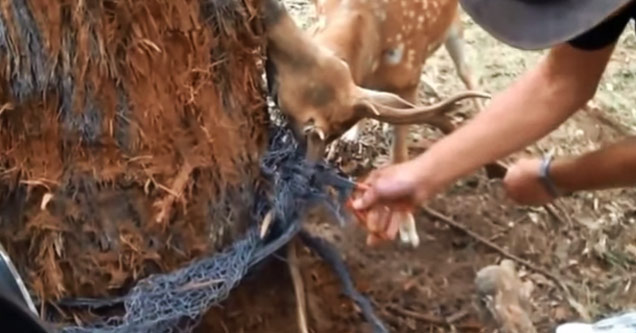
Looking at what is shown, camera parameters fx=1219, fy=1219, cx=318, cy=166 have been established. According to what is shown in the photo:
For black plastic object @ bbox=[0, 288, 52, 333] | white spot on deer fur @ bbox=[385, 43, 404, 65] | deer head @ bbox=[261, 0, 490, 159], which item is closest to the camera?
black plastic object @ bbox=[0, 288, 52, 333]

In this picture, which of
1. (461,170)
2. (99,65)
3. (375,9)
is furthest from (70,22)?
(375,9)

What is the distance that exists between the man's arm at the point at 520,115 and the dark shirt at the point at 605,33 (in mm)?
42

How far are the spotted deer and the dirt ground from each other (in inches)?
5.2

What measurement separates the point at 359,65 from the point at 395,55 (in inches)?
10.3

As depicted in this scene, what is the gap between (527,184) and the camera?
2.41m

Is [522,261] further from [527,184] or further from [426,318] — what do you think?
[527,184]

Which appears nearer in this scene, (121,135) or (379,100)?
(121,135)

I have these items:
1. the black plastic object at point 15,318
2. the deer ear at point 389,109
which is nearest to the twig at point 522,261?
the deer ear at point 389,109

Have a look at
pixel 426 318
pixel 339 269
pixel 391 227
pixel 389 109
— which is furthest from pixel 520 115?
pixel 426 318

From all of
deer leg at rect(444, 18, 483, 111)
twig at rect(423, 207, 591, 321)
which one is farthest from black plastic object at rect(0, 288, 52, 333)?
deer leg at rect(444, 18, 483, 111)

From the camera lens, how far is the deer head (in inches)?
103

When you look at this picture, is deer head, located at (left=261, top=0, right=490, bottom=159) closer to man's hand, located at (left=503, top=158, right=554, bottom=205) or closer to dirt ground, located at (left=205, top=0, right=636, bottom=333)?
man's hand, located at (left=503, top=158, right=554, bottom=205)

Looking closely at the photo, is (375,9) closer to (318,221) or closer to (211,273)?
(318,221)

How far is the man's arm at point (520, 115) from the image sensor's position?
2.22 meters
